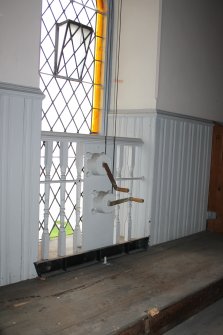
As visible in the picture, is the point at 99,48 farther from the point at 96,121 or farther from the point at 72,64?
the point at 96,121

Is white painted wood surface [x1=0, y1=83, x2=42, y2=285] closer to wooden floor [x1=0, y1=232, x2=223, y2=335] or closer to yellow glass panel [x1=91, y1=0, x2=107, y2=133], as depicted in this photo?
wooden floor [x1=0, y1=232, x2=223, y2=335]

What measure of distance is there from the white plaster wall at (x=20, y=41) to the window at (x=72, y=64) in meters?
0.36

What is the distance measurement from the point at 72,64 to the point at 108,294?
179 cm

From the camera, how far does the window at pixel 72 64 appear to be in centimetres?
256

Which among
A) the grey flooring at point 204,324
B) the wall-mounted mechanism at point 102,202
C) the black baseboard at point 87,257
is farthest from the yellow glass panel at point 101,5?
the grey flooring at point 204,324

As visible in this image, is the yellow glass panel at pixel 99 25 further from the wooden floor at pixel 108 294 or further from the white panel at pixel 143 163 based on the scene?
the wooden floor at pixel 108 294

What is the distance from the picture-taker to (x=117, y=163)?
281 cm

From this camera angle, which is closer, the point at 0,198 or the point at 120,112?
the point at 0,198

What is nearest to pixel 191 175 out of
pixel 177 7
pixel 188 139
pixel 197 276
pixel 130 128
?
pixel 188 139

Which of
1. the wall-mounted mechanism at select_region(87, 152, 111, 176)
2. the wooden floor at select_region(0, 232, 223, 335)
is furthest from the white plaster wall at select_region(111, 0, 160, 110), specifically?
the wooden floor at select_region(0, 232, 223, 335)

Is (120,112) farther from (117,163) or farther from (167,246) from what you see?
(167,246)

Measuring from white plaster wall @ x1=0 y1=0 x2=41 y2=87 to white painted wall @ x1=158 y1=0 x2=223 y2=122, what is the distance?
1.24 m

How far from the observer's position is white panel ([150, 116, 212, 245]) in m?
3.04

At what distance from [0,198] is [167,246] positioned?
165 centimetres
